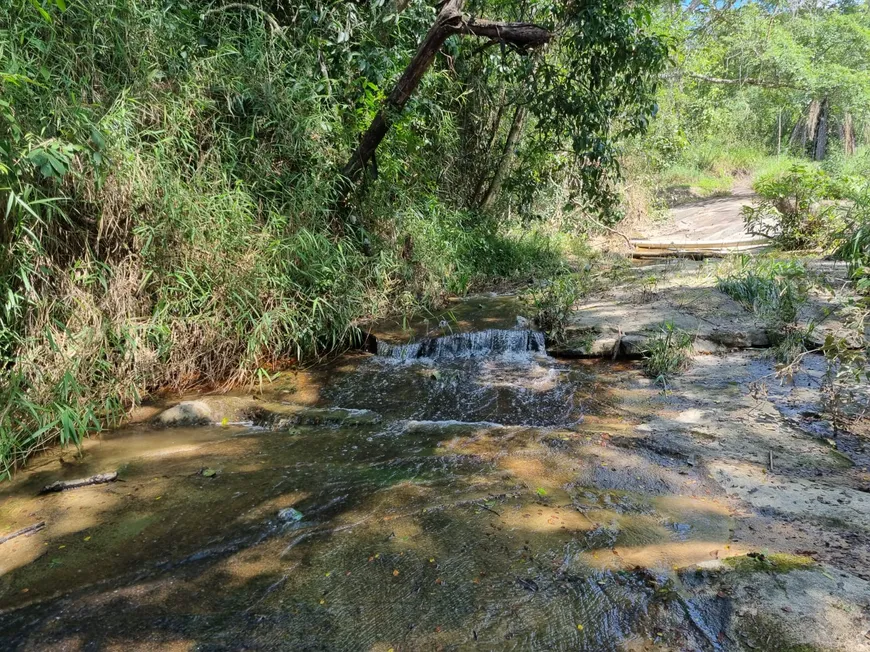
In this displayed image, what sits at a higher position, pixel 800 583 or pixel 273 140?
pixel 273 140

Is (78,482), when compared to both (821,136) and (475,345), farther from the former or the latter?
(821,136)

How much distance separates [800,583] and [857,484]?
118 cm

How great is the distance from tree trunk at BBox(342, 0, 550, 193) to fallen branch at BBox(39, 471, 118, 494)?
359cm

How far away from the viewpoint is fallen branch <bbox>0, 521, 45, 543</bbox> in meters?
2.66

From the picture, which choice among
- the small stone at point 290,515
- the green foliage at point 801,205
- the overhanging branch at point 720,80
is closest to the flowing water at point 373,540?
the small stone at point 290,515

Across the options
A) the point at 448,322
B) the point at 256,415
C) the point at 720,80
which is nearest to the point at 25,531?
the point at 256,415

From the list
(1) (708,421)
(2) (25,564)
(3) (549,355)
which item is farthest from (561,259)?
(2) (25,564)

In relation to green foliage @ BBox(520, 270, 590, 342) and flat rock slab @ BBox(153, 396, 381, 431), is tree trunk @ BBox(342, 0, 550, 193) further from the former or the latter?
flat rock slab @ BBox(153, 396, 381, 431)

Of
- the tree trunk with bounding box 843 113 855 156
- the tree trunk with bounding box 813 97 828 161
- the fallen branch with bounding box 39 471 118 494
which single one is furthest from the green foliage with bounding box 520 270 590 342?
the tree trunk with bounding box 813 97 828 161

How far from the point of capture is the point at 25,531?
271 centimetres

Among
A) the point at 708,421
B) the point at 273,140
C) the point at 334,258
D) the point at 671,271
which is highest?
the point at 273,140

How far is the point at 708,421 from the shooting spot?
3.81 meters

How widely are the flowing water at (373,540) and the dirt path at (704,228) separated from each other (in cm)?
760

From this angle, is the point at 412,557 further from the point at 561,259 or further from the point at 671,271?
the point at 561,259
